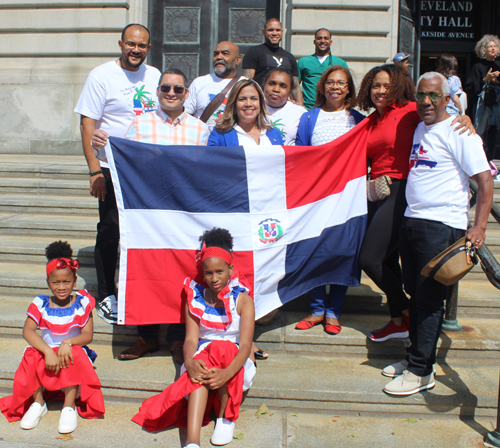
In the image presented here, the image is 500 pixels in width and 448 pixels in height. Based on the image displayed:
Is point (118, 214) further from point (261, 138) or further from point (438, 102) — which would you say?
point (438, 102)

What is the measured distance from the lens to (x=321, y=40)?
21.6ft

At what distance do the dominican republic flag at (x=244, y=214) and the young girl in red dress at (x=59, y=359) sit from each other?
0.37 m

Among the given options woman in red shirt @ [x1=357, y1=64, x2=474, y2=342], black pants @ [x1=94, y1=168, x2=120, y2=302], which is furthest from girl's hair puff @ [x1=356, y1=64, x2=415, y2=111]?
black pants @ [x1=94, y1=168, x2=120, y2=302]

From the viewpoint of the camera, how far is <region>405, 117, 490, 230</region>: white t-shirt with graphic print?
10.1 feet

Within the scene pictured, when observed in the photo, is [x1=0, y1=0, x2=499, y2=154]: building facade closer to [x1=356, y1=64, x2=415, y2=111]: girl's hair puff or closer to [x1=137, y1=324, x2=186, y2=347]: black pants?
[x1=356, y1=64, x2=415, y2=111]: girl's hair puff

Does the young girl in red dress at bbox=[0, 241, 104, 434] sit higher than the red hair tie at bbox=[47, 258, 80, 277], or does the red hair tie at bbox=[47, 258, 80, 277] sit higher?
the red hair tie at bbox=[47, 258, 80, 277]

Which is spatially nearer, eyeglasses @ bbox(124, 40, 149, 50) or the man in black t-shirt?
eyeglasses @ bbox(124, 40, 149, 50)

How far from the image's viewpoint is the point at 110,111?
404 centimetres

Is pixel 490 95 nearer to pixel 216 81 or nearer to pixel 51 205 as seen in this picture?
pixel 216 81

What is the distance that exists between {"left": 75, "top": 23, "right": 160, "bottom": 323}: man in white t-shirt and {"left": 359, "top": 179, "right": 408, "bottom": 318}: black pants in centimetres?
191

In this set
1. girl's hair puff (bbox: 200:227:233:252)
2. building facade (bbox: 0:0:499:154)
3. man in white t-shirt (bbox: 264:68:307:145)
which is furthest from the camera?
building facade (bbox: 0:0:499:154)

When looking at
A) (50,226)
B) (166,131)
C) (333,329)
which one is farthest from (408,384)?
(50,226)

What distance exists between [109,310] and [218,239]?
3.95ft

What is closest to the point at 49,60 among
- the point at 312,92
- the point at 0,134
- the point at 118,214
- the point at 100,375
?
the point at 0,134
